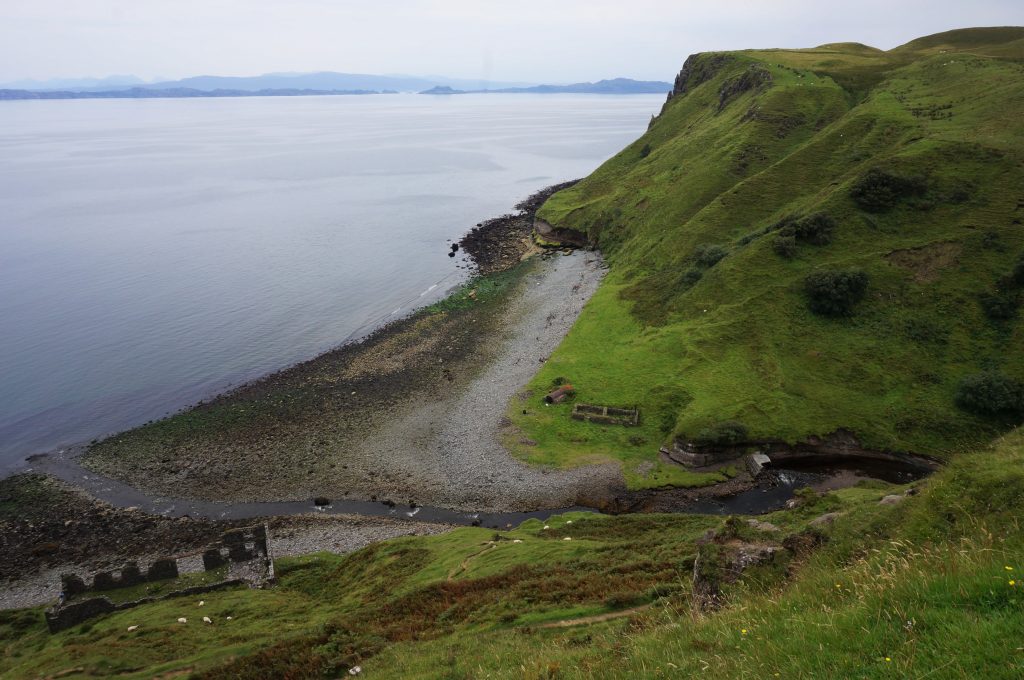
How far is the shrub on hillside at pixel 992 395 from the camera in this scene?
48.0m

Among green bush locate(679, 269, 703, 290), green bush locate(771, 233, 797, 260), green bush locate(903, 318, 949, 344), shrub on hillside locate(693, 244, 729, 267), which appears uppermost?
green bush locate(771, 233, 797, 260)

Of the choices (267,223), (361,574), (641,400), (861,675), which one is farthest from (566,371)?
(267,223)

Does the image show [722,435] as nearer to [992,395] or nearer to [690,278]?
[992,395]

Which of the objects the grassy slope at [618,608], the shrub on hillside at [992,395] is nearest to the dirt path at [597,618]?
the grassy slope at [618,608]

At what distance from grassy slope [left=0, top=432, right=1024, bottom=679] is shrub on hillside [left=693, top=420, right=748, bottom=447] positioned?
11002mm

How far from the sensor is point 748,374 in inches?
2196

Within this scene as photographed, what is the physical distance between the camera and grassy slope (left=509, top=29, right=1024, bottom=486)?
51.9m

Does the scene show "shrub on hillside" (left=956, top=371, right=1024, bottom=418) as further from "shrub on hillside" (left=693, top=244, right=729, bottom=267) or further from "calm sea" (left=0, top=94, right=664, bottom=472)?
"calm sea" (left=0, top=94, right=664, bottom=472)

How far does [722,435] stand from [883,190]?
41816mm

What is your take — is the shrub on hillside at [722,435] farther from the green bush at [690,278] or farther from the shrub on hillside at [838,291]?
the green bush at [690,278]

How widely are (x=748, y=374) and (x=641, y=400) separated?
10830 mm

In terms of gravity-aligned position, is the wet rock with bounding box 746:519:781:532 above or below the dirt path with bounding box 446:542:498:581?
above

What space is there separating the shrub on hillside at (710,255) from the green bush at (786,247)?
24.6 ft

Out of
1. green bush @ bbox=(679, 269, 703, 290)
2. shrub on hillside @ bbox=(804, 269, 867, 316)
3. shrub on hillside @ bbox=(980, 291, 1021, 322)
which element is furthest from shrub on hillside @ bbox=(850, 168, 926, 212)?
green bush @ bbox=(679, 269, 703, 290)
